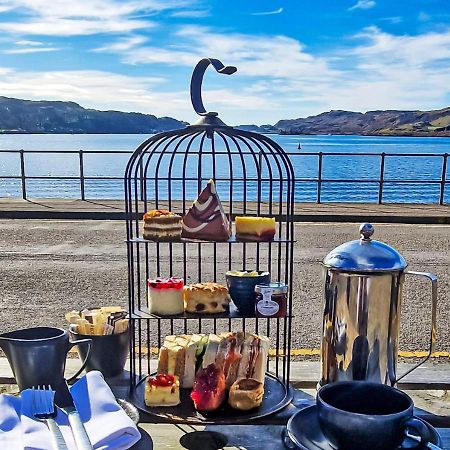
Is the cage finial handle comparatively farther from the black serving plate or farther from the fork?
the fork

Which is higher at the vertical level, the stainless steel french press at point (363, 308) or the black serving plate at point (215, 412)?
the stainless steel french press at point (363, 308)

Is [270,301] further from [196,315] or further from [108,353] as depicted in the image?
[108,353]

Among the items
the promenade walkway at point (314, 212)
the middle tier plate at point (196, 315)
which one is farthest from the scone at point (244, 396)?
the promenade walkway at point (314, 212)

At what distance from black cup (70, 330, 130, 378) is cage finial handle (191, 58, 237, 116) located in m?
1.12

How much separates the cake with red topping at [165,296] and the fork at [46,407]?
29.6 inches

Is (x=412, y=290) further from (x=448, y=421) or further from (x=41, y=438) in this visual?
(x=41, y=438)

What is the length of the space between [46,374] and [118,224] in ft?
28.9

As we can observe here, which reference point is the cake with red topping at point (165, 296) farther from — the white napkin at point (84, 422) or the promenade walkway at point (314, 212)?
the promenade walkway at point (314, 212)

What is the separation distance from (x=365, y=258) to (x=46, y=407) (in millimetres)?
1153

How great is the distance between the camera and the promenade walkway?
11023mm

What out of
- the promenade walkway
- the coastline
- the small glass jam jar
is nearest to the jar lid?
the small glass jam jar

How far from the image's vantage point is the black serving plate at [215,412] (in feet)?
6.73

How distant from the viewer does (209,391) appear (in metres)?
2.10

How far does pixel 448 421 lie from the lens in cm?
209
